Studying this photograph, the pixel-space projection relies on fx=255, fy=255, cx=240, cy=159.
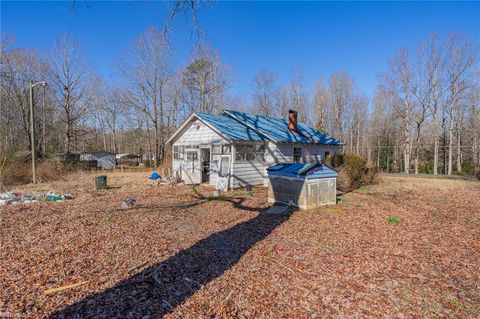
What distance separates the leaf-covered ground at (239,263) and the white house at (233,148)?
4814 mm

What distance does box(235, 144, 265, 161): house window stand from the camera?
41.3 ft

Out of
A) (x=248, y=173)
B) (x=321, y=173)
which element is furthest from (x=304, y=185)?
(x=248, y=173)

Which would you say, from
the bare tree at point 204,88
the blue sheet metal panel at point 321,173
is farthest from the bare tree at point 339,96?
the blue sheet metal panel at point 321,173

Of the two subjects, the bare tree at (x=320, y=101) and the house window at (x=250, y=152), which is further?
the bare tree at (x=320, y=101)

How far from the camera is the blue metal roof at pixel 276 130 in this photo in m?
14.4

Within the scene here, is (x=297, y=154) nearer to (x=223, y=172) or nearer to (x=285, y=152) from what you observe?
(x=285, y=152)

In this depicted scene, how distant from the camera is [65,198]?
30.9ft

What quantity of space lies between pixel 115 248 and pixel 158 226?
1497 mm

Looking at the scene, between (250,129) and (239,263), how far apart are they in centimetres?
1073

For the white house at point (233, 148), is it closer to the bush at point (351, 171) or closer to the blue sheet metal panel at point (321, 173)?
the bush at point (351, 171)

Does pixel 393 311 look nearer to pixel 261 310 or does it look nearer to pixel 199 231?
pixel 261 310

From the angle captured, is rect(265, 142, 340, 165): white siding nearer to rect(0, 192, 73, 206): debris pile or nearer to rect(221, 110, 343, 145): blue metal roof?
rect(221, 110, 343, 145): blue metal roof

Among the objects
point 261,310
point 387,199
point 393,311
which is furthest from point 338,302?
point 387,199

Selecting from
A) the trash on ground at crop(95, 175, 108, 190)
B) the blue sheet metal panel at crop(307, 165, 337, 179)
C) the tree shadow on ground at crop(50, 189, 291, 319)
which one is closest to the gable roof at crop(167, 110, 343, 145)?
the trash on ground at crop(95, 175, 108, 190)
